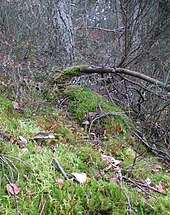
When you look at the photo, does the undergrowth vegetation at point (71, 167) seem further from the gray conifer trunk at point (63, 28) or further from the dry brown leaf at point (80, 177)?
the gray conifer trunk at point (63, 28)

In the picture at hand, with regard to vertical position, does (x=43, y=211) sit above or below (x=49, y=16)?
below

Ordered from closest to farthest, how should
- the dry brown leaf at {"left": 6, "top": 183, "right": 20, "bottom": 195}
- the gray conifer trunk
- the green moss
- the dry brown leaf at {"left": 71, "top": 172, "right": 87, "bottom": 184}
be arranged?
the dry brown leaf at {"left": 6, "top": 183, "right": 20, "bottom": 195}
the dry brown leaf at {"left": 71, "top": 172, "right": 87, "bottom": 184}
the green moss
the gray conifer trunk

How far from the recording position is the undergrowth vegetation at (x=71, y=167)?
7.39 ft

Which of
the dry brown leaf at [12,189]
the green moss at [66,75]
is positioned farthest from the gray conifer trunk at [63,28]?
the dry brown leaf at [12,189]

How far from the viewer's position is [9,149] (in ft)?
8.44

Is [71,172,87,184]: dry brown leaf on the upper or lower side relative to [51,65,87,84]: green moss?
lower

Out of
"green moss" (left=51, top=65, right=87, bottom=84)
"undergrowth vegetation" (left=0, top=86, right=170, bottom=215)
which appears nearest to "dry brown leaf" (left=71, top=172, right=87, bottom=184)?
"undergrowth vegetation" (left=0, top=86, right=170, bottom=215)

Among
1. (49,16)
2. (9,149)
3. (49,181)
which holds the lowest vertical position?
(49,181)

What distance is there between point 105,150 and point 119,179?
64 centimetres

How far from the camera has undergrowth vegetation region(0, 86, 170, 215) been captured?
225cm

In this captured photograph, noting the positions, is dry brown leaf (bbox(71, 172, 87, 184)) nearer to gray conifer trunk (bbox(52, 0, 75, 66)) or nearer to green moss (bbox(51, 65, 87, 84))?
green moss (bbox(51, 65, 87, 84))

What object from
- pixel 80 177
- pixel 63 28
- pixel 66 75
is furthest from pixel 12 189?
pixel 63 28

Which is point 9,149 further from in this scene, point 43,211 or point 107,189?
point 107,189

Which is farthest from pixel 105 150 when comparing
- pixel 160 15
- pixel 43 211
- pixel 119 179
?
pixel 160 15
